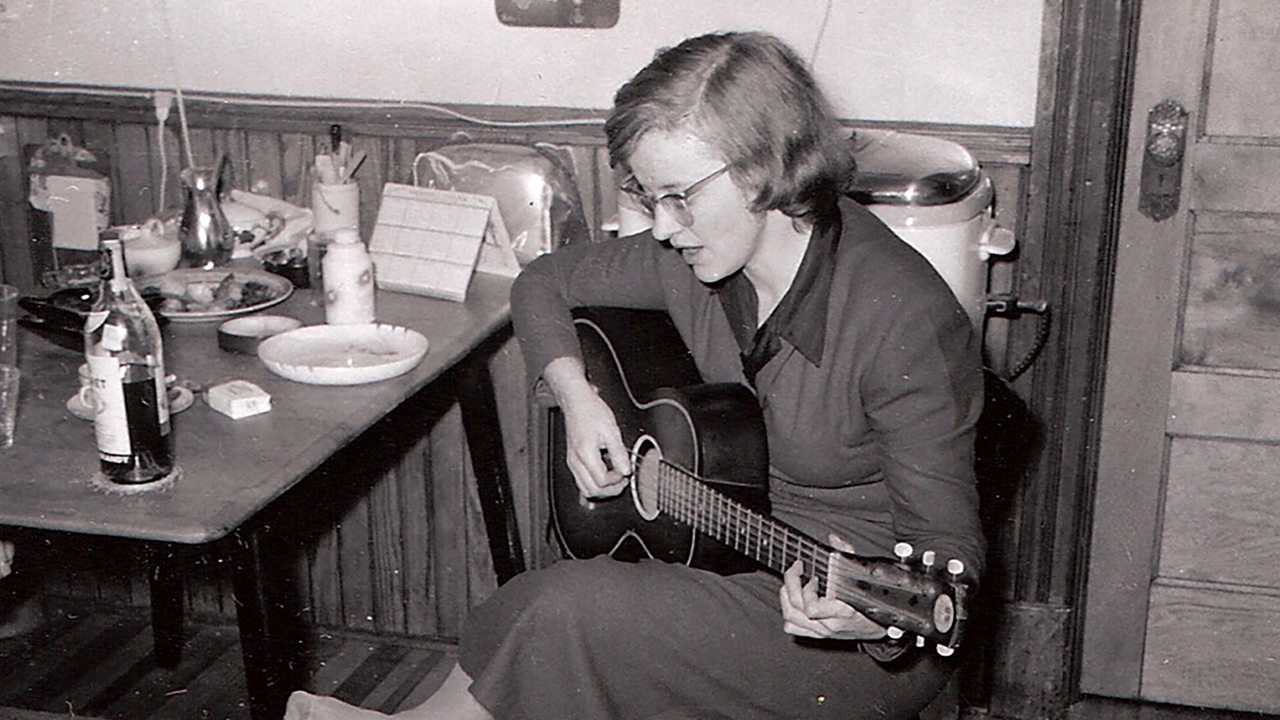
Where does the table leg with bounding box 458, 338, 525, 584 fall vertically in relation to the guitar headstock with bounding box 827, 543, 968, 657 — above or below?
A: below

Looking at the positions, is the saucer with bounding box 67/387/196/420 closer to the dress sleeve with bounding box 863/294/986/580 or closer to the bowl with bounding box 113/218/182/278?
the bowl with bounding box 113/218/182/278

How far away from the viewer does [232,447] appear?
6.30ft

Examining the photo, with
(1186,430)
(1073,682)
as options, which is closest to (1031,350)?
(1186,430)

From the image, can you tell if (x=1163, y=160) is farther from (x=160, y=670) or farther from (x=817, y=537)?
(x=160, y=670)

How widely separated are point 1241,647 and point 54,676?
2.37 meters

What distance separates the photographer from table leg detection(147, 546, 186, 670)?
3.02 m

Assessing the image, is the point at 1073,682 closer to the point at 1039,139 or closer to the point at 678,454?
the point at 1039,139

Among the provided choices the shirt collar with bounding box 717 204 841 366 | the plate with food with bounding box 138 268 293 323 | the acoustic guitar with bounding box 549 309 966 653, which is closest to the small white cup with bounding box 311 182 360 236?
the plate with food with bounding box 138 268 293 323

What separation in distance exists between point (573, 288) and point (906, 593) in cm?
96

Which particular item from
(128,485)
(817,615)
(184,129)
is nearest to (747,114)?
(817,615)

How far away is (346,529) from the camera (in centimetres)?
313

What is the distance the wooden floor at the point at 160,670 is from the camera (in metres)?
2.93

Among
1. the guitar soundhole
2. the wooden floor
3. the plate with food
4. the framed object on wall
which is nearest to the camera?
the guitar soundhole

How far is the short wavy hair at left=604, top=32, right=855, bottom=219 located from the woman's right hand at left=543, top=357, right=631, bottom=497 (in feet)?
1.45
